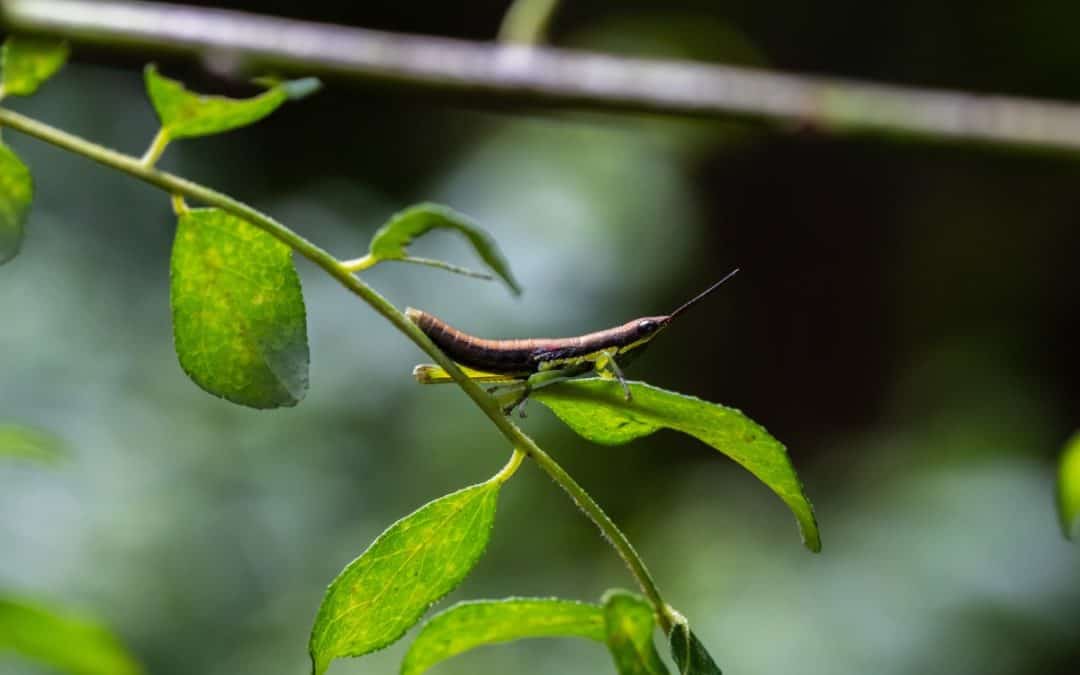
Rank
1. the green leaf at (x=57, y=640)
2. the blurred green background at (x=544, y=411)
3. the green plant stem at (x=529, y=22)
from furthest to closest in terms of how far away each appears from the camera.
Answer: the blurred green background at (x=544, y=411) < the green plant stem at (x=529, y=22) < the green leaf at (x=57, y=640)

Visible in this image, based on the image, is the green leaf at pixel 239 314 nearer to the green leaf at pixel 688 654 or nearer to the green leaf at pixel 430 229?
the green leaf at pixel 430 229

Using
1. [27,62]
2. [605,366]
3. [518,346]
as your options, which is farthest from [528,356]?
[27,62]

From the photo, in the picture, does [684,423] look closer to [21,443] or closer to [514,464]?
[514,464]

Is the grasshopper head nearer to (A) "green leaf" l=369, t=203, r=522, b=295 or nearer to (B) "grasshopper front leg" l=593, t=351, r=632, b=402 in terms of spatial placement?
(B) "grasshopper front leg" l=593, t=351, r=632, b=402

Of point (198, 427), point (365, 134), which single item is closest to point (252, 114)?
point (198, 427)

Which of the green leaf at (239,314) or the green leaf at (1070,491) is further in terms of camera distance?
the green leaf at (1070,491)

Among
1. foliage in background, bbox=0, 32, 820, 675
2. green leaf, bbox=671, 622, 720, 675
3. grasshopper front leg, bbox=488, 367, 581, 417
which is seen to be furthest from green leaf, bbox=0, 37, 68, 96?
green leaf, bbox=671, 622, 720, 675

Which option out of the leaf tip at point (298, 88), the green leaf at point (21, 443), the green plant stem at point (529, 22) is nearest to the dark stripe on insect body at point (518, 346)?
the leaf tip at point (298, 88)
